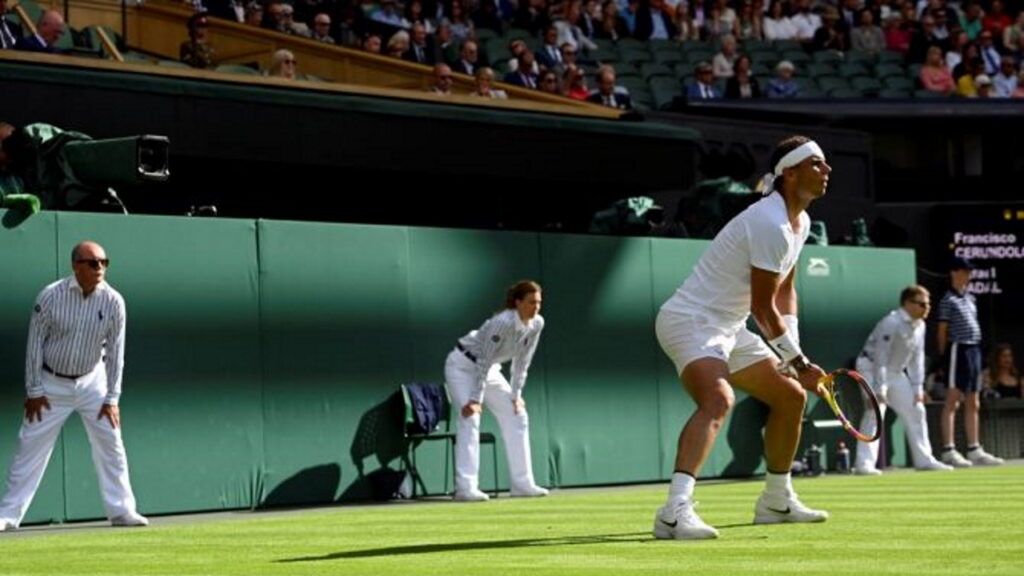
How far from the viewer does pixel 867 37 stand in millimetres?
32531

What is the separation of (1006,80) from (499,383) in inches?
614

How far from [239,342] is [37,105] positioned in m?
2.91

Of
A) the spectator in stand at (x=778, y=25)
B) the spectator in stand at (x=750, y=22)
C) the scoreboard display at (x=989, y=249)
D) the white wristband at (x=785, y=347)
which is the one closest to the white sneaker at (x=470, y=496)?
the white wristband at (x=785, y=347)

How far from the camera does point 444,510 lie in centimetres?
1548

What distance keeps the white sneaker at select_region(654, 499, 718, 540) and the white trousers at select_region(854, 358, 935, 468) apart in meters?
11.8

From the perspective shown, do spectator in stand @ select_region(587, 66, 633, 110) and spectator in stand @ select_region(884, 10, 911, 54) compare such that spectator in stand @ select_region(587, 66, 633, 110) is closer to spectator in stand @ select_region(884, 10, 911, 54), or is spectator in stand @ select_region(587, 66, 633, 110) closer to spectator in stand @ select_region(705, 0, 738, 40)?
spectator in stand @ select_region(705, 0, 738, 40)

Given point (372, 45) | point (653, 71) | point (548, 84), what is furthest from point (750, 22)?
point (372, 45)

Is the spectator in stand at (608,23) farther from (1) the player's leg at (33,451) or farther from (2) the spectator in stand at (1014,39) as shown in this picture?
(1) the player's leg at (33,451)

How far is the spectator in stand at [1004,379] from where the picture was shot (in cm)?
2669

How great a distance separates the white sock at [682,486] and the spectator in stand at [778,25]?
22.0m

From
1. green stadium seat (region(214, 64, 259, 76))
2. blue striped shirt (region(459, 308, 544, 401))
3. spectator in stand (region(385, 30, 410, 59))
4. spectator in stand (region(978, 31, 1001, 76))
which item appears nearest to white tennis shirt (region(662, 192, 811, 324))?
blue striped shirt (region(459, 308, 544, 401))

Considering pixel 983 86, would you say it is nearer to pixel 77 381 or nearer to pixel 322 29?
pixel 322 29

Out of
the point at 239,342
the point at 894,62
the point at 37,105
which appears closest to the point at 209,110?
the point at 37,105

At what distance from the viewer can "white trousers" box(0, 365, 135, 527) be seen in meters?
14.4
